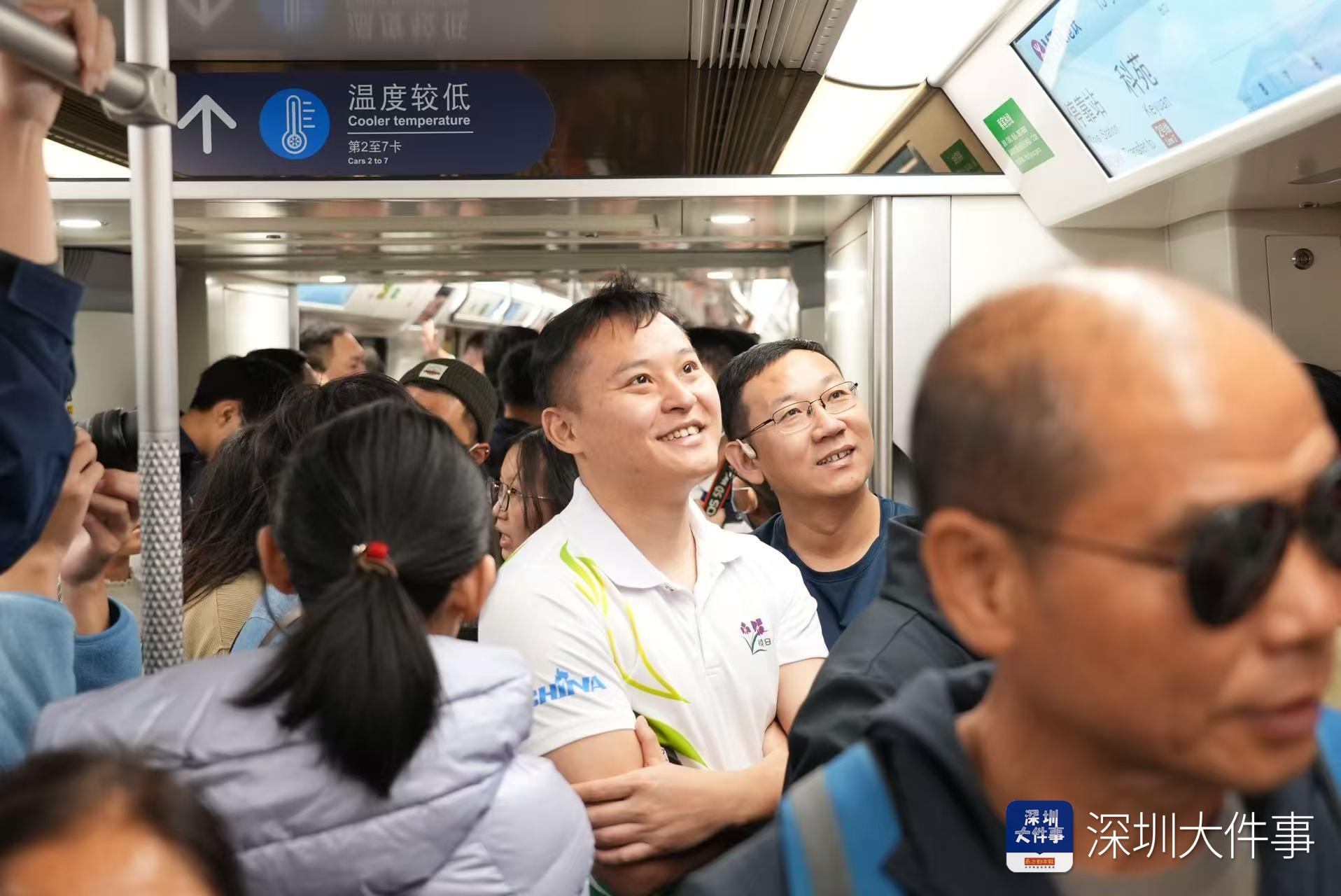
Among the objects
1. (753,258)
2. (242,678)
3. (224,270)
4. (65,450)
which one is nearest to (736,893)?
(242,678)

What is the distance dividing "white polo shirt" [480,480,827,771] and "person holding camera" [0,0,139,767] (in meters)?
0.68

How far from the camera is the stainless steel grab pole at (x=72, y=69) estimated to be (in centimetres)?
105

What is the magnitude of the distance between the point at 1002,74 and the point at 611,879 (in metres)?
2.48

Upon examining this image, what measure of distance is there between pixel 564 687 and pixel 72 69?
1.10 m

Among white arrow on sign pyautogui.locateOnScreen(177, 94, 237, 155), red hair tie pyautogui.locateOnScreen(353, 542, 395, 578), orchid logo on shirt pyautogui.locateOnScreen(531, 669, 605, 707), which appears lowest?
orchid logo on shirt pyautogui.locateOnScreen(531, 669, 605, 707)

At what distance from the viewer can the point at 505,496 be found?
3145 millimetres

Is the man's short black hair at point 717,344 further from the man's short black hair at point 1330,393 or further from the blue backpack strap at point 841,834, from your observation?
the blue backpack strap at point 841,834

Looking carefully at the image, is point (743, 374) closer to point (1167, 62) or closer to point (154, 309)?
point (1167, 62)

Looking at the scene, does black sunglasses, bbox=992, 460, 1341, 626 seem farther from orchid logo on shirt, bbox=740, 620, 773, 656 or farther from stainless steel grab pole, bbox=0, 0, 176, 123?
orchid logo on shirt, bbox=740, 620, 773, 656

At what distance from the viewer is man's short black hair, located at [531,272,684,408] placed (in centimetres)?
231

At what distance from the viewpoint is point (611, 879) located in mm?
1780

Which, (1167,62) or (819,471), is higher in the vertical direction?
(1167,62)

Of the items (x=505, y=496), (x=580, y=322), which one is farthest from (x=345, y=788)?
(x=505, y=496)

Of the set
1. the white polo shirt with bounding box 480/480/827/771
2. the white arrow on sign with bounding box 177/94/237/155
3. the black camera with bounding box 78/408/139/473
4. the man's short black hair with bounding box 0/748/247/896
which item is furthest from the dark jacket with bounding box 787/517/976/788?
the white arrow on sign with bounding box 177/94/237/155
